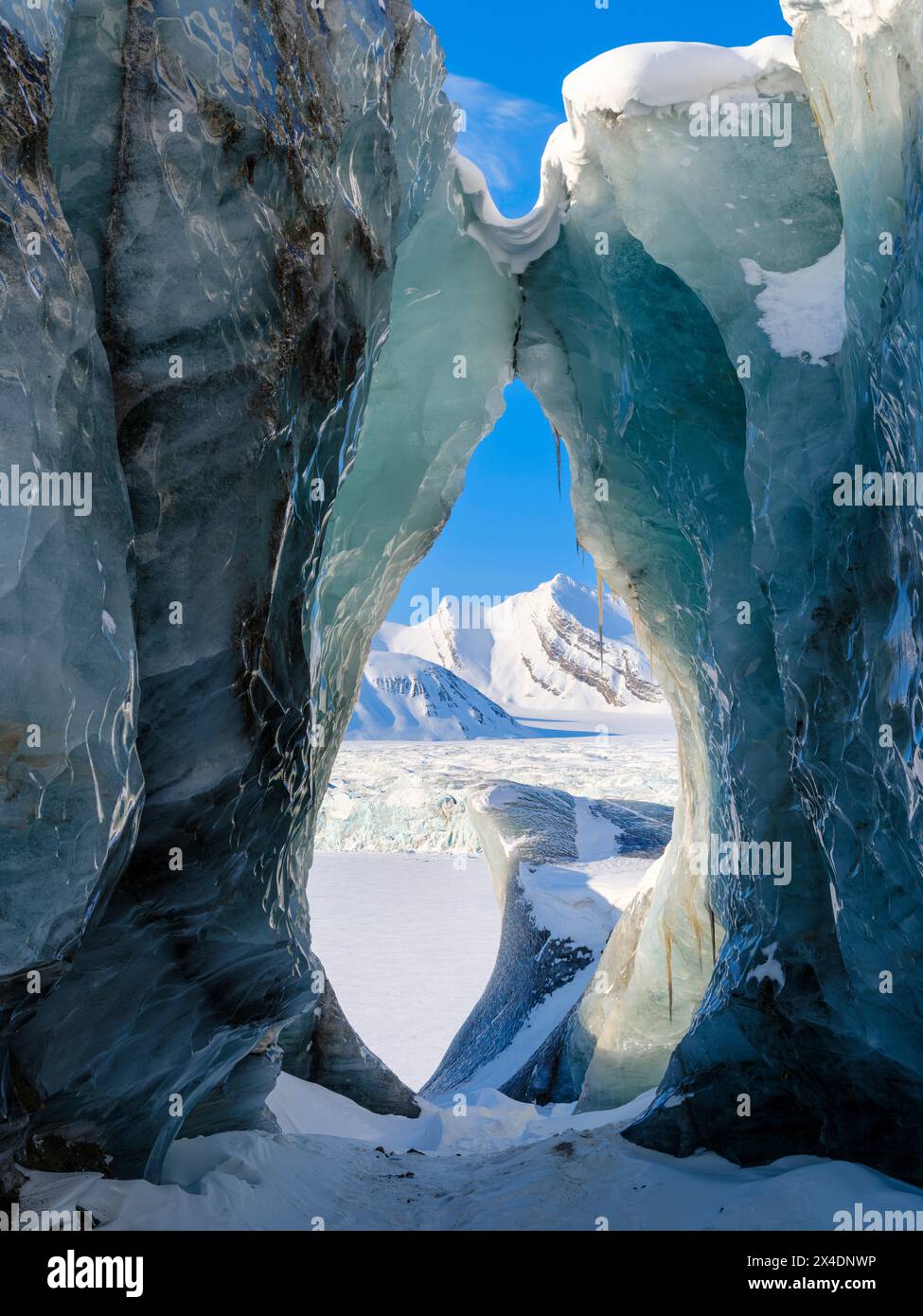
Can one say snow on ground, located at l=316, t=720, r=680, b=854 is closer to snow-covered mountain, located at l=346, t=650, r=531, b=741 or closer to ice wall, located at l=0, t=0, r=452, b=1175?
snow-covered mountain, located at l=346, t=650, r=531, b=741

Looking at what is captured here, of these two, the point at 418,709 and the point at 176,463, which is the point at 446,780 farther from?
the point at 418,709

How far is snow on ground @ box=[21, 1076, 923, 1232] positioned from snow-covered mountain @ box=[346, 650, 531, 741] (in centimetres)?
4932

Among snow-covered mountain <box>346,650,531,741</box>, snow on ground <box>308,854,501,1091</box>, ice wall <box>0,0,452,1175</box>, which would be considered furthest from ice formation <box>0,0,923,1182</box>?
snow-covered mountain <box>346,650,531,741</box>

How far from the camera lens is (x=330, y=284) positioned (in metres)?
3.99

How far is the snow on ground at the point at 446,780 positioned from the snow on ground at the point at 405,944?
85 centimetres

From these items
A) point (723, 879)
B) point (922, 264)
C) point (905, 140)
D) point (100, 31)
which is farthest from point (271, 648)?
point (723, 879)

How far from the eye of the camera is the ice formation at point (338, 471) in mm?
2766

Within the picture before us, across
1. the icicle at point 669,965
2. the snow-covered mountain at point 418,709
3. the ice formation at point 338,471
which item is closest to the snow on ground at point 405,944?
the icicle at point 669,965

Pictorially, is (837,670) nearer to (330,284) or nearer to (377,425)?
(330,284)

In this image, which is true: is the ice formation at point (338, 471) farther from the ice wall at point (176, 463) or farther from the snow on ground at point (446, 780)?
the snow on ground at point (446, 780)

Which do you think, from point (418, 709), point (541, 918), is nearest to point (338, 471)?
point (541, 918)

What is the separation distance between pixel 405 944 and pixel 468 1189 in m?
14.0

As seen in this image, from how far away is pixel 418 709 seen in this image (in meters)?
57.4

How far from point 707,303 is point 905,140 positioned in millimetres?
1836
